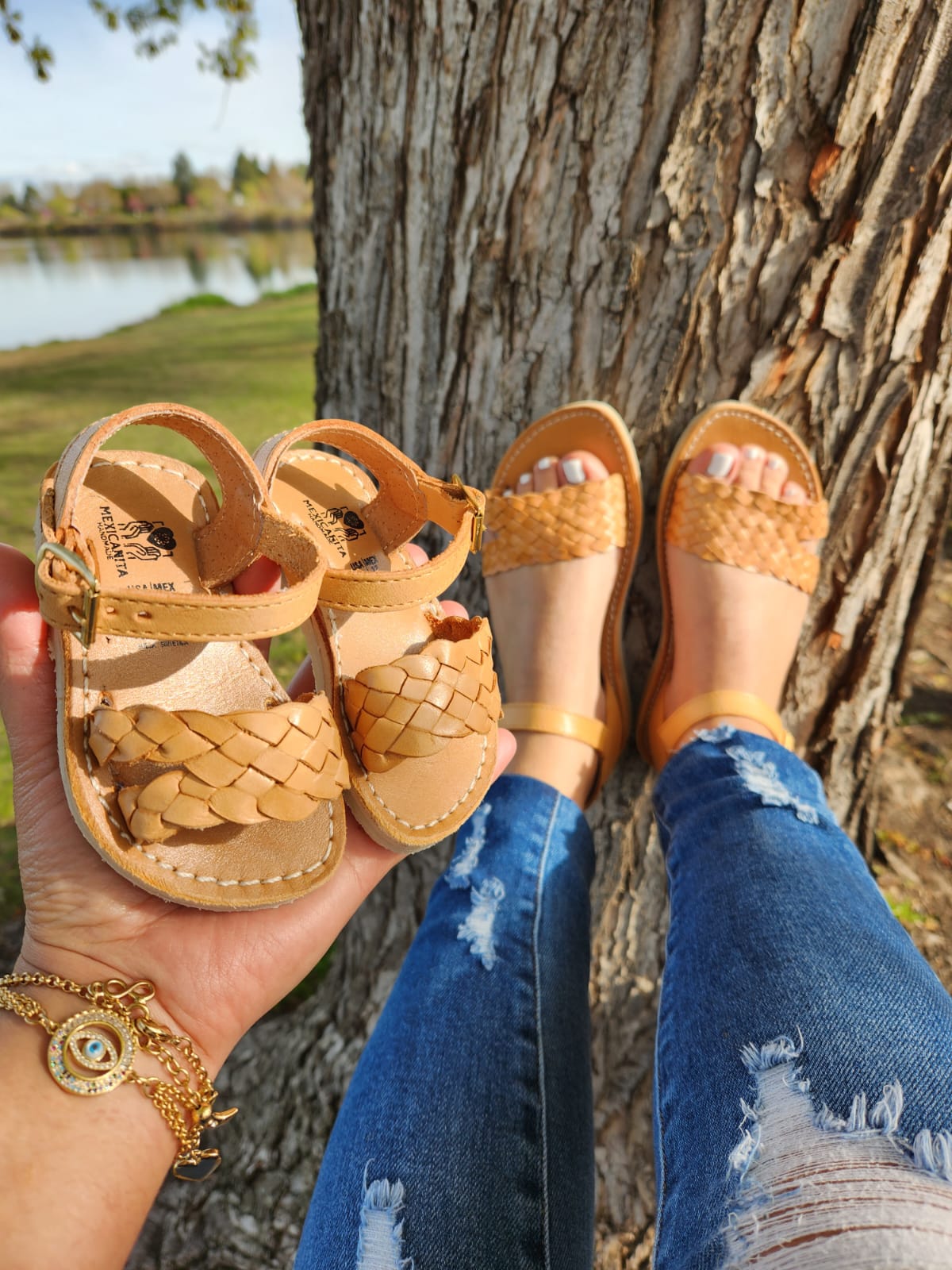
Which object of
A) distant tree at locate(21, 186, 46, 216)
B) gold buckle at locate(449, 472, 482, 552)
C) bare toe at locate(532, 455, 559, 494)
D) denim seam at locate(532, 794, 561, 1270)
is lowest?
distant tree at locate(21, 186, 46, 216)

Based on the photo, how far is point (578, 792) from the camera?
58.4 inches

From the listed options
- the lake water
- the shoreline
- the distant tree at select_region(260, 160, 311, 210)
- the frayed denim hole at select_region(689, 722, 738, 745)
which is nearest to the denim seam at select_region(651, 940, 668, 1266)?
the frayed denim hole at select_region(689, 722, 738, 745)

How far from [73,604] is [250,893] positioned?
46 centimetres

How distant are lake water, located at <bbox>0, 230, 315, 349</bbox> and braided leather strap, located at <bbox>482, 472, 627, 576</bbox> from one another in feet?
32.3

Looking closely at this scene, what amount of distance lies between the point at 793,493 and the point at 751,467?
122 mm

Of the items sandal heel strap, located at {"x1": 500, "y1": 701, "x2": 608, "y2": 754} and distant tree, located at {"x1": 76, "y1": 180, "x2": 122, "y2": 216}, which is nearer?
sandal heel strap, located at {"x1": 500, "y1": 701, "x2": 608, "y2": 754}

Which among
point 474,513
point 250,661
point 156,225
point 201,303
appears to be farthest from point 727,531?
point 156,225

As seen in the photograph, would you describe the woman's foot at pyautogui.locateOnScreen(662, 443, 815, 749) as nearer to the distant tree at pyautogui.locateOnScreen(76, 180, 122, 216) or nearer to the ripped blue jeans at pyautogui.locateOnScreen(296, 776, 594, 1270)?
the ripped blue jeans at pyautogui.locateOnScreen(296, 776, 594, 1270)

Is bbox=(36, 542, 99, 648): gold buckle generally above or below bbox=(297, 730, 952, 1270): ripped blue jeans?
above

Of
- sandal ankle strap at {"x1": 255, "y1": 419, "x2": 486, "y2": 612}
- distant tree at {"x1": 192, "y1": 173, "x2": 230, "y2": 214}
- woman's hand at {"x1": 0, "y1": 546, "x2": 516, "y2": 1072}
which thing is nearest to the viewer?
woman's hand at {"x1": 0, "y1": 546, "x2": 516, "y2": 1072}

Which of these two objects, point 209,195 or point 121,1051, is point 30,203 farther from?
point 121,1051

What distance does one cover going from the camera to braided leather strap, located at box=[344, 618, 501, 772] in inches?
43.8

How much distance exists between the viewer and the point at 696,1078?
3.00ft

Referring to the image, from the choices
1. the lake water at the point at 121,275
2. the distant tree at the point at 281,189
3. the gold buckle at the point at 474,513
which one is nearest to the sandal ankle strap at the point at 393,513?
the gold buckle at the point at 474,513
